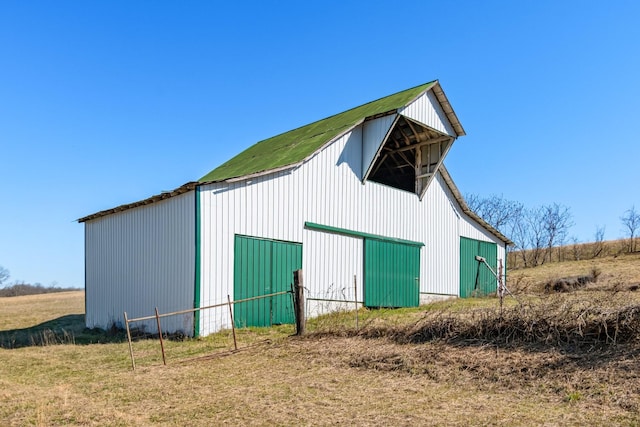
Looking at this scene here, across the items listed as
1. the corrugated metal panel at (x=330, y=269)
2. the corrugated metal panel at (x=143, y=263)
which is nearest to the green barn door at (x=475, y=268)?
the corrugated metal panel at (x=330, y=269)

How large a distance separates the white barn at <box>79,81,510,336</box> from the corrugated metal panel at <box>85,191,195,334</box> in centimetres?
4

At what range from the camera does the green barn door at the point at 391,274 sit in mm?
20594

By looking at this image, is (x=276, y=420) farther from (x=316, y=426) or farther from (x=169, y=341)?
(x=169, y=341)

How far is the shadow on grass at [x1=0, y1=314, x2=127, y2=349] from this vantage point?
53.3 ft

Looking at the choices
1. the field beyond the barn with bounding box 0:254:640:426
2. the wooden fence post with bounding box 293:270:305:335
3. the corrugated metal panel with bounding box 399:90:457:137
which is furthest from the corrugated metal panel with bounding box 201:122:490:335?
the field beyond the barn with bounding box 0:254:640:426

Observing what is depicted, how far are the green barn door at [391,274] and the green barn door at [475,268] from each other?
3973 millimetres

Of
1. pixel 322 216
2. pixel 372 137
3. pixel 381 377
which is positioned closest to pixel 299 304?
pixel 381 377

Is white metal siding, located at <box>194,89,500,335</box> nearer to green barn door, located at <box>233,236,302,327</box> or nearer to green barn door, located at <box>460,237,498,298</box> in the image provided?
green barn door, located at <box>233,236,302,327</box>

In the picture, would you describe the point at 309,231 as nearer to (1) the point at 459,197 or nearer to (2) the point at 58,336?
(2) the point at 58,336

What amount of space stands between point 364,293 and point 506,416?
13101mm

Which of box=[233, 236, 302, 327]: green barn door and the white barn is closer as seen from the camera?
the white barn

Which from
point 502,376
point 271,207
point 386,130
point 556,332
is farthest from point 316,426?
point 386,130

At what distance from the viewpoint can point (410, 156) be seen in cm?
2419

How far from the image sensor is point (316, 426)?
23.5 feet
